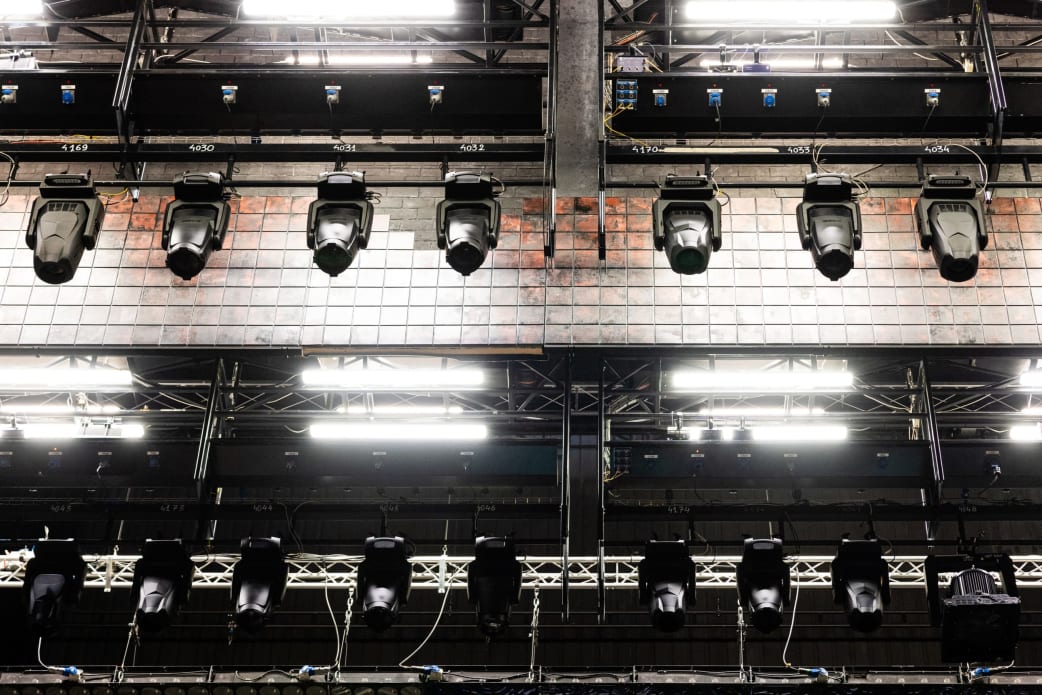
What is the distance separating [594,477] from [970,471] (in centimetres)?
352

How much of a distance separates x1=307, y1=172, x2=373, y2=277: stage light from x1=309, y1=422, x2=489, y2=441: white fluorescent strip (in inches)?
78.5

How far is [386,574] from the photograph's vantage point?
6.45m

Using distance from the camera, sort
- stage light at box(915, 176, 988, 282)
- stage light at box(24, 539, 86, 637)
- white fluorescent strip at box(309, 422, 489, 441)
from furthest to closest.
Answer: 1. white fluorescent strip at box(309, 422, 489, 441)
2. stage light at box(24, 539, 86, 637)
3. stage light at box(915, 176, 988, 282)

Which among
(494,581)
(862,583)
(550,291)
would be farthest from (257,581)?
(862,583)

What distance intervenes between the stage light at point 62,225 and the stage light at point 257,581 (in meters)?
2.07

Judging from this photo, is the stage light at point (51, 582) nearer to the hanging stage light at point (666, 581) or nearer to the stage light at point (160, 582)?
the stage light at point (160, 582)

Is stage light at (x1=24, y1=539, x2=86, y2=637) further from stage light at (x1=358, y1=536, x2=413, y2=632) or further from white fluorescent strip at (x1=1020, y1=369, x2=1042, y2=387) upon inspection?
white fluorescent strip at (x1=1020, y1=369, x2=1042, y2=387)

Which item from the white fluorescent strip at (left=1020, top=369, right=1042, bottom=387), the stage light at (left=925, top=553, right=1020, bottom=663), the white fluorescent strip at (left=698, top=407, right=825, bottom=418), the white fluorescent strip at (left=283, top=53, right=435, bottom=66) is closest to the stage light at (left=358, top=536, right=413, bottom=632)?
the white fluorescent strip at (left=698, top=407, right=825, bottom=418)

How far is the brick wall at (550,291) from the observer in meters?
7.67

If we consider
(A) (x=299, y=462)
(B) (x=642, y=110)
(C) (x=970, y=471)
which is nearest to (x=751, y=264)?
(B) (x=642, y=110)

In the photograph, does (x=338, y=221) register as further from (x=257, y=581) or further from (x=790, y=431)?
(x=790, y=431)

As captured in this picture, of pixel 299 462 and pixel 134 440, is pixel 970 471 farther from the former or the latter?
pixel 134 440

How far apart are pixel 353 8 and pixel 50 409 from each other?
13.9 feet

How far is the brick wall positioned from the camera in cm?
767
